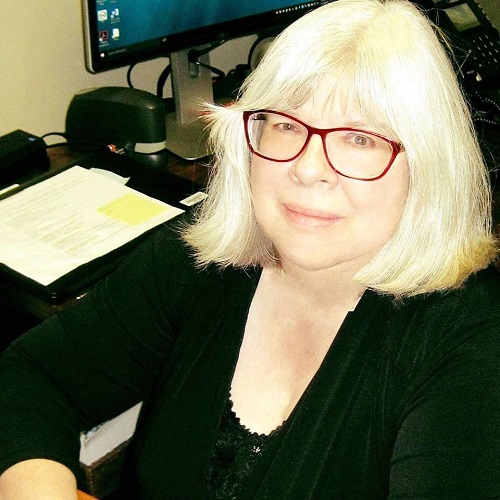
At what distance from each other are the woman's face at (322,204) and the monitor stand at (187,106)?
1.95 ft

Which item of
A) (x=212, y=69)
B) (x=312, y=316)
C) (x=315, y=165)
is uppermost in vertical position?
(x=315, y=165)

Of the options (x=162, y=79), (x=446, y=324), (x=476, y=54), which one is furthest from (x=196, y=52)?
→ (x=446, y=324)

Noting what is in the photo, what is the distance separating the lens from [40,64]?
1.62 m

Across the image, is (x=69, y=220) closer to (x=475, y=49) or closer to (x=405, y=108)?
(x=405, y=108)

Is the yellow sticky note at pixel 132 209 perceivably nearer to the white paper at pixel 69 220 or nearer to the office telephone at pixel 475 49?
the white paper at pixel 69 220

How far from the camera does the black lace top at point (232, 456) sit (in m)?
1.03

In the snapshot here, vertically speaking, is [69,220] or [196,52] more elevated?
[196,52]

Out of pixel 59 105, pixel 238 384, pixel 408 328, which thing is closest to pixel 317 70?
pixel 408 328

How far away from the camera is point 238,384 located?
110 centimetres

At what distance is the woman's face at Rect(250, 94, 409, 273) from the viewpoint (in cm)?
94

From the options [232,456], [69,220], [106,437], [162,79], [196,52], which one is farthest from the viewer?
[162,79]

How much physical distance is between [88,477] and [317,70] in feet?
3.31

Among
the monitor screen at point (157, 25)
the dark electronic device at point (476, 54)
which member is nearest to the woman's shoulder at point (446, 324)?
the dark electronic device at point (476, 54)

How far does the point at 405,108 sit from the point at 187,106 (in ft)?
2.87
